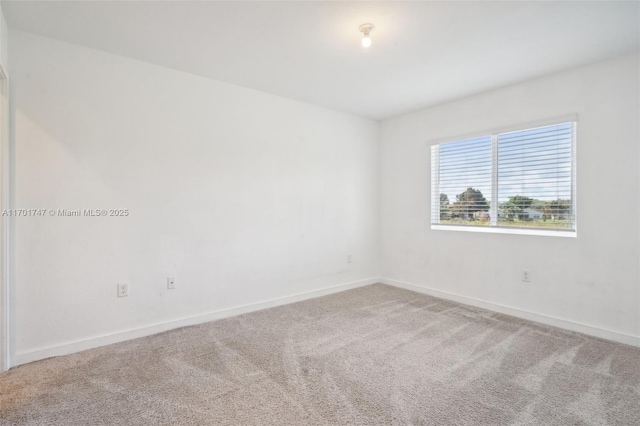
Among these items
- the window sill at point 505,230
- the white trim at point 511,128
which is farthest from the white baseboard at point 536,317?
the white trim at point 511,128

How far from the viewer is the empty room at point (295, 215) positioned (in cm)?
204

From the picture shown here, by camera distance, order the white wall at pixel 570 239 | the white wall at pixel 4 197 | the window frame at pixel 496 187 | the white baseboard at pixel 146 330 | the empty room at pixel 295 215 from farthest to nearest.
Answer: the window frame at pixel 496 187 → the white wall at pixel 570 239 → the white baseboard at pixel 146 330 → the white wall at pixel 4 197 → the empty room at pixel 295 215

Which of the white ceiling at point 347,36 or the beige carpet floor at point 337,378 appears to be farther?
the white ceiling at point 347,36

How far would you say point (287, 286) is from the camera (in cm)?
384

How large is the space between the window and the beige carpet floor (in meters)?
1.13

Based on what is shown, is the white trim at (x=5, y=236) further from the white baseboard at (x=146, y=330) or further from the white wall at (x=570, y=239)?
the white wall at (x=570, y=239)

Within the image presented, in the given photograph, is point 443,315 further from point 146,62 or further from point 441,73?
point 146,62

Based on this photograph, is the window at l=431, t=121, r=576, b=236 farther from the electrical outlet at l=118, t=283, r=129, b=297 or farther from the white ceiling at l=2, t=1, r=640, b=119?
the electrical outlet at l=118, t=283, r=129, b=297

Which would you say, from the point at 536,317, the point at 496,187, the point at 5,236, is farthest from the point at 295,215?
the point at 536,317

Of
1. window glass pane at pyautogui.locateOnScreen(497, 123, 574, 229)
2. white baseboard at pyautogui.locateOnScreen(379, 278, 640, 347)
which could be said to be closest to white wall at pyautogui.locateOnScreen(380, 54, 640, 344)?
white baseboard at pyautogui.locateOnScreen(379, 278, 640, 347)

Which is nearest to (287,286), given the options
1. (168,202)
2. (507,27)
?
(168,202)

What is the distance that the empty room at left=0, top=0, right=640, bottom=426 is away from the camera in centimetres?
204

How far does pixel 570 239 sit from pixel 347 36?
279cm

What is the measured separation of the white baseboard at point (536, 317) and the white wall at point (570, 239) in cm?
1
